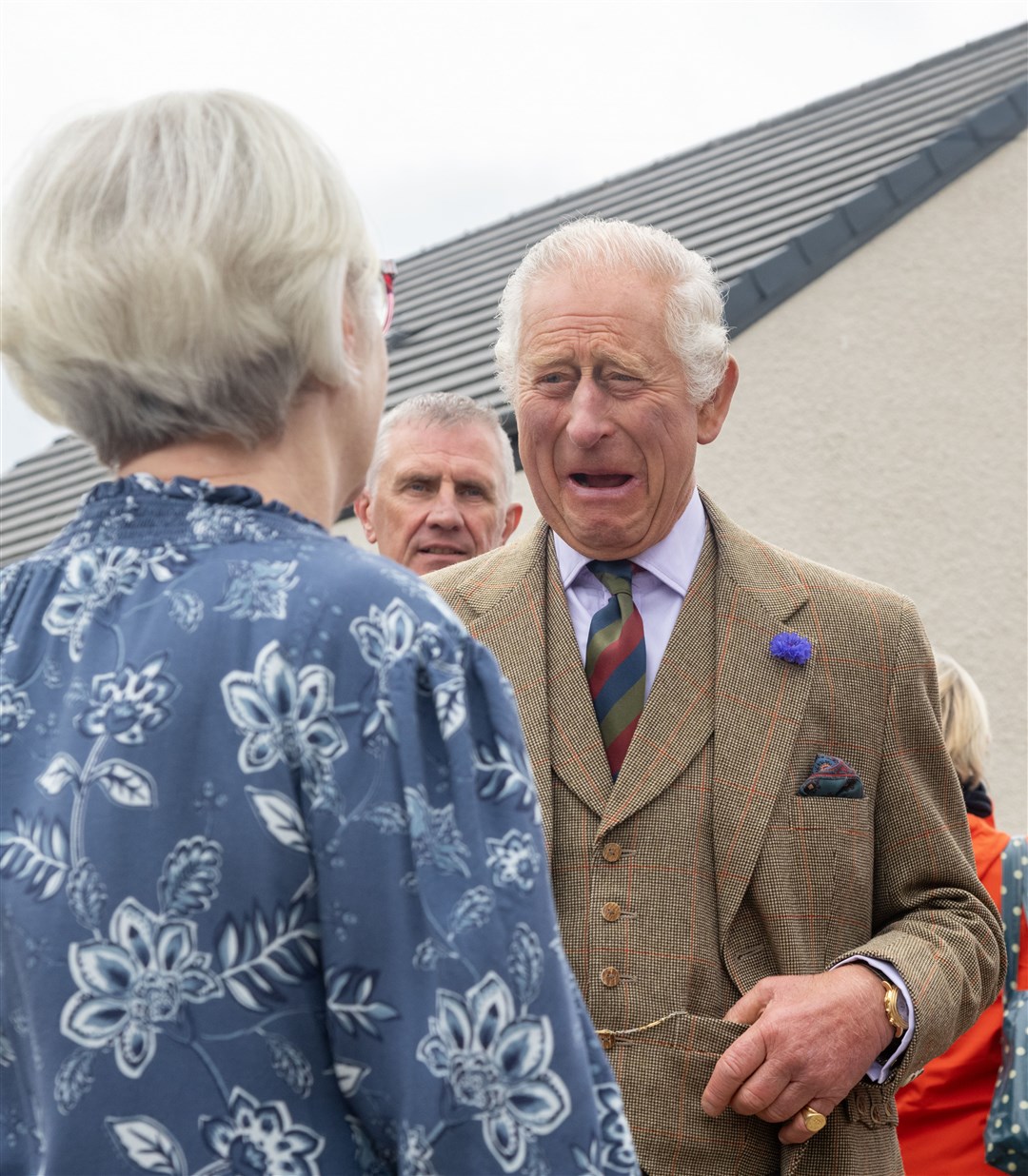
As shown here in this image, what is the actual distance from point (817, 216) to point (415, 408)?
507 centimetres

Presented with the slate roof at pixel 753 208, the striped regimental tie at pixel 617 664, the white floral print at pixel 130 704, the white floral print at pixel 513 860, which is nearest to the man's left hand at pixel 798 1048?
the striped regimental tie at pixel 617 664

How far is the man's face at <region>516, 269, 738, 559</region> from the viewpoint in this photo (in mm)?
3008

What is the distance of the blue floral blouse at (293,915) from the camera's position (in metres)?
1.41

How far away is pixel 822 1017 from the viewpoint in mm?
2500

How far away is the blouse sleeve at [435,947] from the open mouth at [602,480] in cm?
161

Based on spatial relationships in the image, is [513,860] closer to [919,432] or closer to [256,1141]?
[256,1141]

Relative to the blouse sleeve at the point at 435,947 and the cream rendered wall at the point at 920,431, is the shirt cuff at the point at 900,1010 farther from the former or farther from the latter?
the cream rendered wall at the point at 920,431

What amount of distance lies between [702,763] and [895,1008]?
53cm

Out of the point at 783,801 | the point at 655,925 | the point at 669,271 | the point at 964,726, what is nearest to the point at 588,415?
the point at 669,271

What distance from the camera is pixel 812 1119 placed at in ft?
8.18

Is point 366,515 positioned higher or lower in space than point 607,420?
lower

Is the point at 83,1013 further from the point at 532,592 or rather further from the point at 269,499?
the point at 532,592

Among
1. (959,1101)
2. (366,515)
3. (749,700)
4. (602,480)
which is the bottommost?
(959,1101)

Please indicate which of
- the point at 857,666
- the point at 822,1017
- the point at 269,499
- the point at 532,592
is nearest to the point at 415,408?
the point at 532,592
